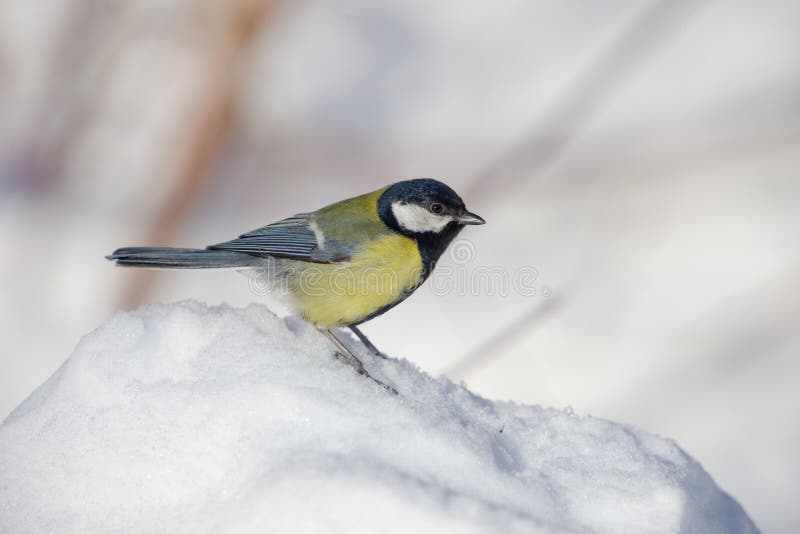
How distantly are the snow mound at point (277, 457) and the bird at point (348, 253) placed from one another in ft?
1.16

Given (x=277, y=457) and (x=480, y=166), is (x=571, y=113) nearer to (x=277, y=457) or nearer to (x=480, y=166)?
(x=480, y=166)

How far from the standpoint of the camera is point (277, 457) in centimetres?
83

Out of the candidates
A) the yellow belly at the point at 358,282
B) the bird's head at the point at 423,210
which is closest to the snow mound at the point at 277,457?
the yellow belly at the point at 358,282

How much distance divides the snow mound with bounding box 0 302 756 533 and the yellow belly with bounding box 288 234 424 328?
0.34 m

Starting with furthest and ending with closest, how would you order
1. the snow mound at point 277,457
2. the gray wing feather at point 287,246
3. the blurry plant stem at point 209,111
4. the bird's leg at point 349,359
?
the blurry plant stem at point 209,111 < the gray wing feather at point 287,246 < the bird's leg at point 349,359 < the snow mound at point 277,457

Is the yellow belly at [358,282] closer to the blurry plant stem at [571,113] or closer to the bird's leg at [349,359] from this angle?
the bird's leg at [349,359]

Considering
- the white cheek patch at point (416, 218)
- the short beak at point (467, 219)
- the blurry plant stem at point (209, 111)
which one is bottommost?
the white cheek patch at point (416, 218)

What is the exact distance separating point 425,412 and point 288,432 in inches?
8.0

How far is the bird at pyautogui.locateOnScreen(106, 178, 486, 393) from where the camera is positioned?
57.9 inches

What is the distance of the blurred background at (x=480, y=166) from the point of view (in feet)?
7.38

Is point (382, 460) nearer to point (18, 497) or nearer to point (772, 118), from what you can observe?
point (18, 497)

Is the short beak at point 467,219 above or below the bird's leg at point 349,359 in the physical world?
above

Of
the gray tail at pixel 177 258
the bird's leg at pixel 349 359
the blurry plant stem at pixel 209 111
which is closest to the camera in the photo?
the bird's leg at pixel 349 359

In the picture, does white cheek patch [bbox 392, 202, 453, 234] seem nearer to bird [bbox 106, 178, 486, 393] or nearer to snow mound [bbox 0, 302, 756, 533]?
bird [bbox 106, 178, 486, 393]
